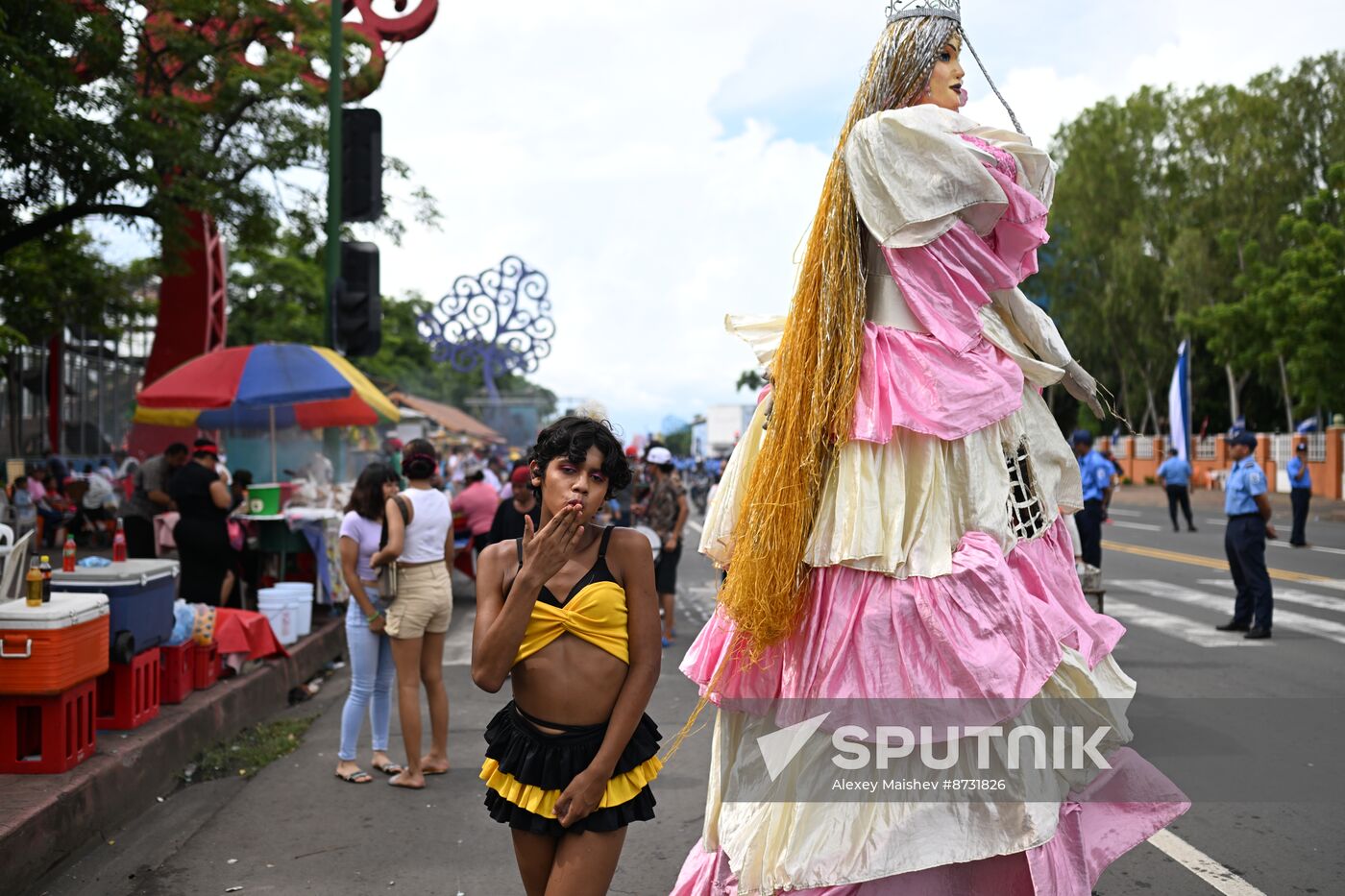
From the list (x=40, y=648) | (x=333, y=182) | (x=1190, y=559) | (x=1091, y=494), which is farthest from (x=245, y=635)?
(x=1190, y=559)

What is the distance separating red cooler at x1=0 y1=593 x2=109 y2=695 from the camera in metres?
4.85

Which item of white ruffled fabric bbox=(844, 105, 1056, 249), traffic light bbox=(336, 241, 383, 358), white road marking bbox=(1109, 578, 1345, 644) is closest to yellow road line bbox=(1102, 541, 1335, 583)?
white road marking bbox=(1109, 578, 1345, 644)

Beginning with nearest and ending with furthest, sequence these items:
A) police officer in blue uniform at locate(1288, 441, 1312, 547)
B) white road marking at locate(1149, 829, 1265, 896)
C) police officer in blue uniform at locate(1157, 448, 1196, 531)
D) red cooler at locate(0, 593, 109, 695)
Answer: white road marking at locate(1149, 829, 1265, 896) → red cooler at locate(0, 593, 109, 695) → police officer in blue uniform at locate(1288, 441, 1312, 547) → police officer in blue uniform at locate(1157, 448, 1196, 531)

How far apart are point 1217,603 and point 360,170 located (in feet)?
29.8

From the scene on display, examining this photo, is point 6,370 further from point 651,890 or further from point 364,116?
point 651,890

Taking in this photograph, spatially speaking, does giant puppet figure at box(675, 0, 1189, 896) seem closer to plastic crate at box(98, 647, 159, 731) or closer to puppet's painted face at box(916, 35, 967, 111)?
puppet's painted face at box(916, 35, 967, 111)

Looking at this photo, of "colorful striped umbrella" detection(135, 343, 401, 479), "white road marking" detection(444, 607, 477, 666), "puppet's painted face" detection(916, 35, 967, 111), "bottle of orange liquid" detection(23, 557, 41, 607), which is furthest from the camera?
"colorful striped umbrella" detection(135, 343, 401, 479)

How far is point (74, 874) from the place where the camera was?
14.8 ft

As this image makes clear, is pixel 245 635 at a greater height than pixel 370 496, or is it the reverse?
pixel 370 496

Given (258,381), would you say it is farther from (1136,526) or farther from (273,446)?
(1136,526)

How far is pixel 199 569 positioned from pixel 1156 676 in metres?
6.72

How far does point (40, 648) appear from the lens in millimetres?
4895

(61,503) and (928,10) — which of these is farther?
(61,503)

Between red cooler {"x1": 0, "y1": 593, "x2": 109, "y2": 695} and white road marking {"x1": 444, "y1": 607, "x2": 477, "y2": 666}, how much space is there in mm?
3082
